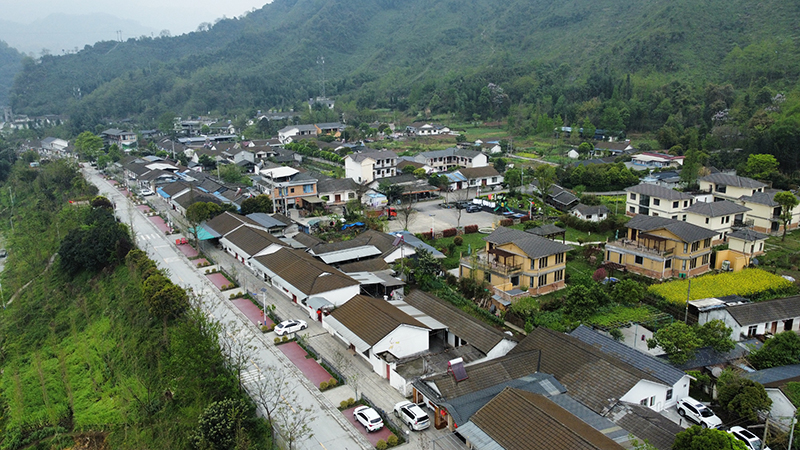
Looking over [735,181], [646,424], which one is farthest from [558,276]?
[735,181]

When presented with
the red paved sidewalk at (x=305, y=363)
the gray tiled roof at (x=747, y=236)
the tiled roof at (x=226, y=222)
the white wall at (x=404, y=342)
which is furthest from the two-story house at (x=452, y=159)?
the white wall at (x=404, y=342)

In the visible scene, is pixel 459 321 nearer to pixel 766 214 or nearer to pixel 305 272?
pixel 305 272

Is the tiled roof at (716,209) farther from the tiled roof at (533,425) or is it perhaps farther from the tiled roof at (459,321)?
the tiled roof at (533,425)

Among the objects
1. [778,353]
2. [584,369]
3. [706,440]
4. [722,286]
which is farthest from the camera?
[722,286]

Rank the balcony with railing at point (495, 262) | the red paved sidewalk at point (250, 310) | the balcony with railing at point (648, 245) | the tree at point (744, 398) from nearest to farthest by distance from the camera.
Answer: the tree at point (744, 398) < the red paved sidewalk at point (250, 310) < the balcony with railing at point (495, 262) < the balcony with railing at point (648, 245)

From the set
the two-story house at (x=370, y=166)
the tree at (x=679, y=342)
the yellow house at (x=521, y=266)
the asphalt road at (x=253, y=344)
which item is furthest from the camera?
the two-story house at (x=370, y=166)

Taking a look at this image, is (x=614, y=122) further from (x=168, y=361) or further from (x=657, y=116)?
(x=168, y=361)
